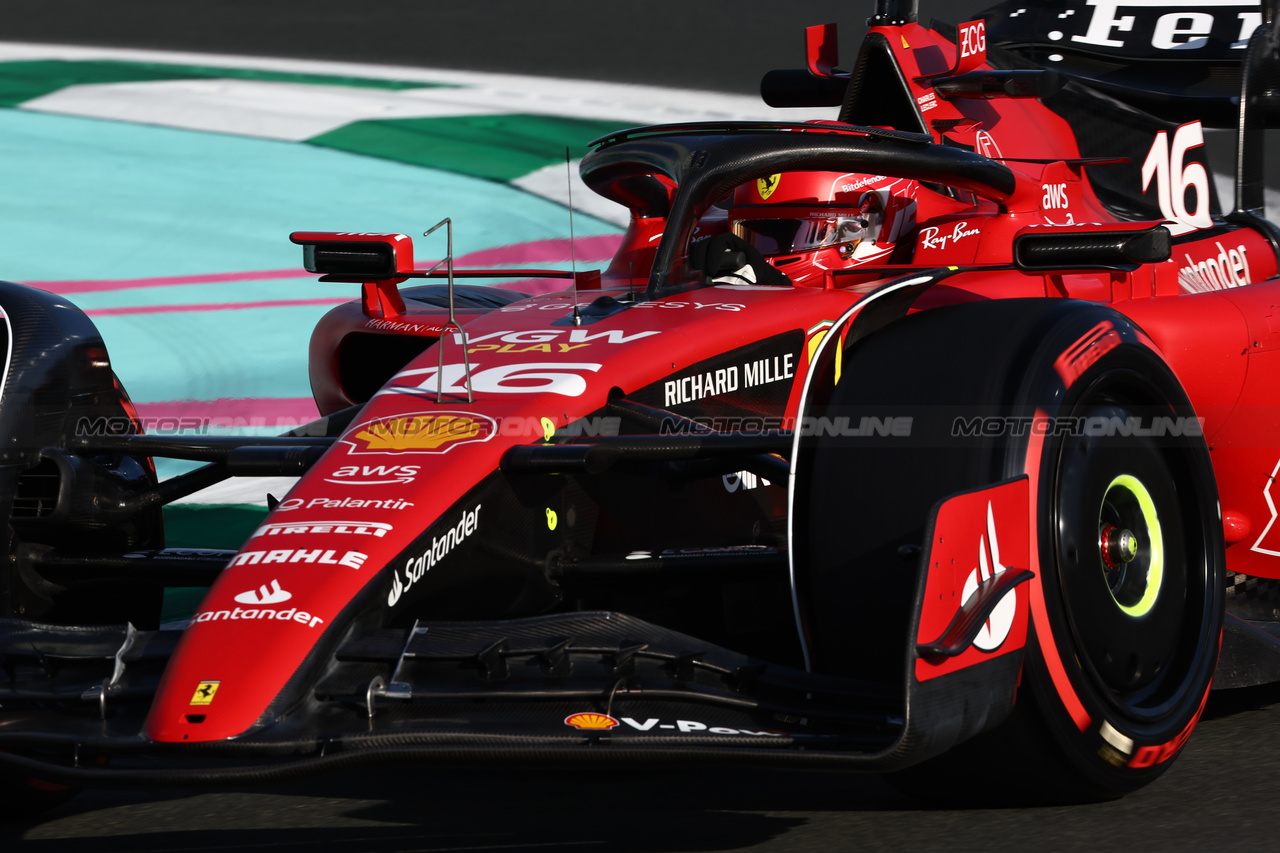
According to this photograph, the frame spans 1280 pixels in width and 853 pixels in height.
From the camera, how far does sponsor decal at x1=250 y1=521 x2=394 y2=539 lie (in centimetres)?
308

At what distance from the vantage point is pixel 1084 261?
3.60 m

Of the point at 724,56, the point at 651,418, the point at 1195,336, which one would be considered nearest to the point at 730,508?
the point at 651,418

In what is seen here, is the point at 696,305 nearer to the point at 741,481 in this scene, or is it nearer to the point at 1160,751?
the point at 741,481

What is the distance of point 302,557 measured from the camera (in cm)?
306

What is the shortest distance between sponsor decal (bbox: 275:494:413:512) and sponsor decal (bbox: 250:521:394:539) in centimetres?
5

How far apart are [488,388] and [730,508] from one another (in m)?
0.62

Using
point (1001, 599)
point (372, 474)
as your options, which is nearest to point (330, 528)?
point (372, 474)

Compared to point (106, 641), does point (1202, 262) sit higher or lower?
higher

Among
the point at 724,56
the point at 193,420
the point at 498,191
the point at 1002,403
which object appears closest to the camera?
the point at 1002,403

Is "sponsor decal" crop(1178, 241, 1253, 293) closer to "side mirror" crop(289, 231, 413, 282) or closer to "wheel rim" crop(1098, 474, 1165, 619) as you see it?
"wheel rim" crop(1098, 474, 1165, 619)

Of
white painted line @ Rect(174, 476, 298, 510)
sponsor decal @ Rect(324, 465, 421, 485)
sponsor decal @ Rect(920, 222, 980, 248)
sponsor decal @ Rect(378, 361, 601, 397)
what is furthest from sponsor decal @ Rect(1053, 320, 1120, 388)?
white painted line @ Rect(174, 476, 298, 510)

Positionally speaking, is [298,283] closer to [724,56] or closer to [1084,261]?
[724,56]

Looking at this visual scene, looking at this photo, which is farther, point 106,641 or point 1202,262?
point 1202,262

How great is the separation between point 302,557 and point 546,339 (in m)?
0.88
